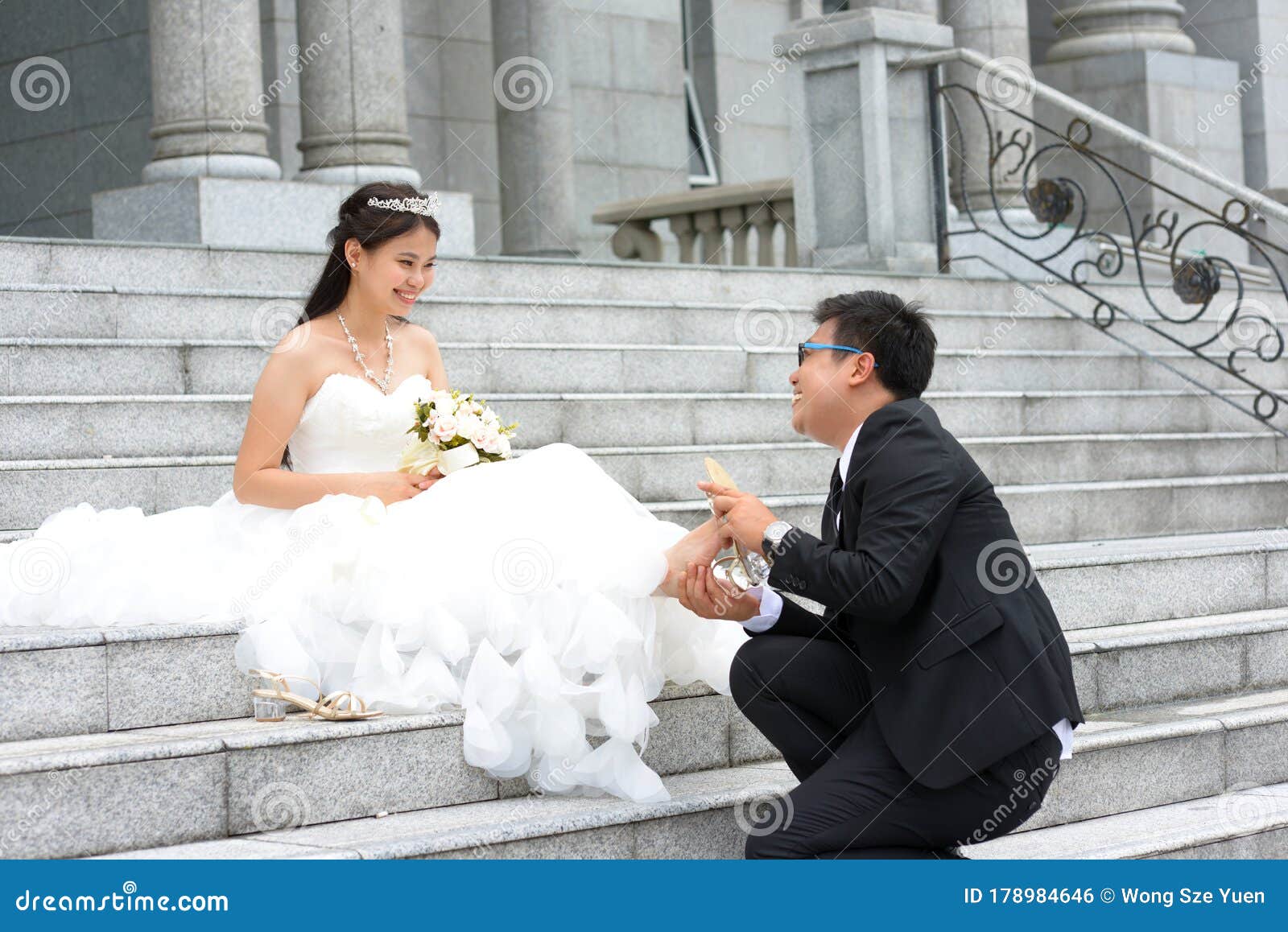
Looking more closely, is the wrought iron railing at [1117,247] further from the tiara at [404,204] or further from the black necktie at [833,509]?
the black necktie at [833,509]

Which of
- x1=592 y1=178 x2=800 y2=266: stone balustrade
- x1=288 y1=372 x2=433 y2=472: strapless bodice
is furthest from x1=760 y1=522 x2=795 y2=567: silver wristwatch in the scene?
x1=592 y1=178 x2=800 y2=266: stone balustrade

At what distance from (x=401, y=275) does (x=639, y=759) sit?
1704 millimetres

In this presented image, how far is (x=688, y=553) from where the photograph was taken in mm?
4250

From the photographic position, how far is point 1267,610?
6562 mm

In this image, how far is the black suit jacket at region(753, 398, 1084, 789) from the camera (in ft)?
12.0

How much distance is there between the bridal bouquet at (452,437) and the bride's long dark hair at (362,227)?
508 millimetres

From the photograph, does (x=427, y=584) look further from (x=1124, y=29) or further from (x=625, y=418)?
(x=1124, y=29)

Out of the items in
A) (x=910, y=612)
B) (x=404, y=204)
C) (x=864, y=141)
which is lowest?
(x=910, y=612)

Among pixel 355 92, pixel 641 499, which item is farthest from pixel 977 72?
pixel 641 499

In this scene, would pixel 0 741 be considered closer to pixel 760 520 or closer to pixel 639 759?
pixel 639 759

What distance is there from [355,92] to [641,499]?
366 cm

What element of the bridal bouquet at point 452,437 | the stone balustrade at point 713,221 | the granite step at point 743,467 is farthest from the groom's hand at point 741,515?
the stone balustrade at point 713,221

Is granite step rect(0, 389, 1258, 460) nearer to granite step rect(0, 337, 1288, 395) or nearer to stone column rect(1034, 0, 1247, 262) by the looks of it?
granite step rect(0, 337, 1288, 395)

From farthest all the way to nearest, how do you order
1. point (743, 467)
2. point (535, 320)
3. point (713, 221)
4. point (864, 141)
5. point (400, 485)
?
point (713, 221), point (864, 141), point (535, 320), point (743, 467), point (400, 485)
